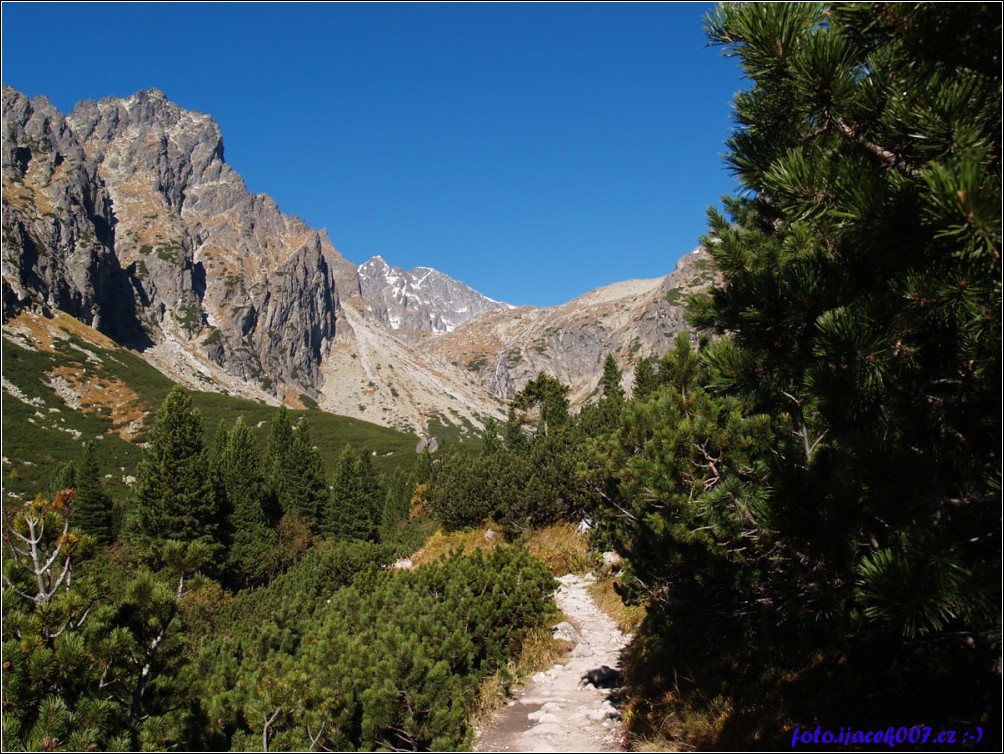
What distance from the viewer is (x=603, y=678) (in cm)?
873

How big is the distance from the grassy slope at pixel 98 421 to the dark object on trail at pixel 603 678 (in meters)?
67.3

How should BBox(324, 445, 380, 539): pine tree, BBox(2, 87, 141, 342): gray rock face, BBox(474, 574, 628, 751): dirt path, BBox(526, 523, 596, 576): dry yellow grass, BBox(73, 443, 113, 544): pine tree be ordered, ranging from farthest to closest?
BBox(2, 87, 141, 342): gray rock face
BBox(324, 445, 380, 539): pine tree
BBox(73, 443, 113, 544): pine tree
BBox(526, 523, 596, 576): dry yellow grass
BBox(474, 574, 628, 751): dirt path

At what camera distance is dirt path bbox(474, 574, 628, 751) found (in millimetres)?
6664

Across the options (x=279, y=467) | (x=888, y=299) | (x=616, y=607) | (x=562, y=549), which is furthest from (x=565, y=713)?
(x=279, y=467)

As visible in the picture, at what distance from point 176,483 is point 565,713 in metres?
34.3

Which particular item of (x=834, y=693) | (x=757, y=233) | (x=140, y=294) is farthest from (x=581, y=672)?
(x=140, y=294)

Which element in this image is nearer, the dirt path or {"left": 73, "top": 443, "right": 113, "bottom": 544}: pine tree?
the dirt path

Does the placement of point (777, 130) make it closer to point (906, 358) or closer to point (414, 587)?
point (906, 358)

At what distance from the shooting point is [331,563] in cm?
1917

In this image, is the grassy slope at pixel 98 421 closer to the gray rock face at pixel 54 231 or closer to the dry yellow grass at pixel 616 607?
the gray rock face at pixel 54 231

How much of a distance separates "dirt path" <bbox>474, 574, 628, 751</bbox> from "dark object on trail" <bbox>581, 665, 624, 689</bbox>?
12cm

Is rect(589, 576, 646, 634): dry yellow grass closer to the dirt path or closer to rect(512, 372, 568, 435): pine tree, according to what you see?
the dirt path

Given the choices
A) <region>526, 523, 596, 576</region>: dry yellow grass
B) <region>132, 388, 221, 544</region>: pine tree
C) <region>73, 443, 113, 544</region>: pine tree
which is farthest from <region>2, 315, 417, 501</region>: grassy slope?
<region>526, 523, 596, 576</region>: dry yellow grass

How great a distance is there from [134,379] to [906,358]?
424ft
